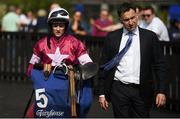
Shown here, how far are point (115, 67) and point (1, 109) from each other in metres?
4.30

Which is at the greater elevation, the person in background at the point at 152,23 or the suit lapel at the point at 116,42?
the person in background at the point at 152,23

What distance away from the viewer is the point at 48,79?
18.9 ft

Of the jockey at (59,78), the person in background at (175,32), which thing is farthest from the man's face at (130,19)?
the person in background at (175,32)

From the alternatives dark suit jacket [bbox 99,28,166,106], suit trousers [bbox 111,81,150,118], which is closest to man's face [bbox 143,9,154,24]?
dark suit jacket [bbox 99,28,166,106]

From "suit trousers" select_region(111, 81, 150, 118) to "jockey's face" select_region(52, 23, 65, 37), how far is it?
890 millimetres

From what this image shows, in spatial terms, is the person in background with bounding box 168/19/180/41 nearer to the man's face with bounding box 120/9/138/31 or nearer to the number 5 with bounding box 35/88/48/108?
the man's face with bounding box 120/9/138/31

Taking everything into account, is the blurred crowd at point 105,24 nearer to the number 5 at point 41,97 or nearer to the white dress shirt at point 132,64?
the white dress shirt at point 132,64

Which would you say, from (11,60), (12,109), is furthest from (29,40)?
(12,109)

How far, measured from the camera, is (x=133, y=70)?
19.6ft

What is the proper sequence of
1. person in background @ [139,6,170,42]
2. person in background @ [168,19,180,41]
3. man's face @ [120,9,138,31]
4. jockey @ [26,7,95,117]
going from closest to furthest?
jockey @ [26,7,95,117] → man's face @ [120,9,138,31] → person in background @ [139,6,170,42] → person in background @ [168,19,180,41]

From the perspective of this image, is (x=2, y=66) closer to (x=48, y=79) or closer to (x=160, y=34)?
(x=160, y=34)

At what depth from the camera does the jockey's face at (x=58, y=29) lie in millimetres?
6000

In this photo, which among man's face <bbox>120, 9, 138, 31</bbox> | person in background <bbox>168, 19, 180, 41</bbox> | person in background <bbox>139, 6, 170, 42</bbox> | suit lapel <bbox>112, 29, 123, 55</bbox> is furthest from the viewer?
person in background <bbox>168, 19, 180, 41</bbox>

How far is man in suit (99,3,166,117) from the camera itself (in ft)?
19.6
